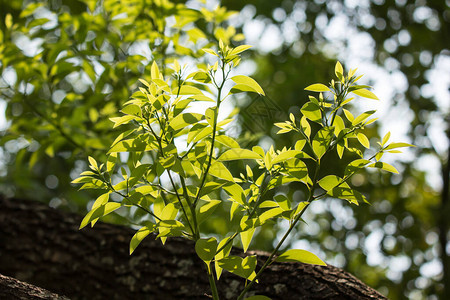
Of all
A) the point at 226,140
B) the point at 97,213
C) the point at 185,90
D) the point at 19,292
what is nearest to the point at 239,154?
the point at 226,140

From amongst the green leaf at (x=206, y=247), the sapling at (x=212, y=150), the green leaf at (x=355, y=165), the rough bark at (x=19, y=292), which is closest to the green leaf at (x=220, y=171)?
the sapling at (x=212, y=150)

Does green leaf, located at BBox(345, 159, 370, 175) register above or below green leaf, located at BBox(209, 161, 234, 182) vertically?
above

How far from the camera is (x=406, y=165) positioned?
108 inches

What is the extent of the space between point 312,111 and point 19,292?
69cm

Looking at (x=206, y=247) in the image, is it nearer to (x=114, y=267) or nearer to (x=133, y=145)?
(x=133, y=145)

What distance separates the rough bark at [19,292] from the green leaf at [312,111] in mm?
645

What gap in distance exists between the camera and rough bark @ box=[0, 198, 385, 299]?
1.11 meters

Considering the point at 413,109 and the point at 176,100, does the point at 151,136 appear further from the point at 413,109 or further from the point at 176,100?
the point at 413,109

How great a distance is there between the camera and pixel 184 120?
714 mm

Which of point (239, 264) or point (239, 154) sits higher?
point (239, 154)

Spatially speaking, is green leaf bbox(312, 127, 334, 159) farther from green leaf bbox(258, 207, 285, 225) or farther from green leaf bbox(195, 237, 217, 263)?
green leaf bbox(195, 237, 217, 263)

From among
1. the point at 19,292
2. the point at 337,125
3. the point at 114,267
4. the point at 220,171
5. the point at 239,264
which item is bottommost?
the point at 114,267

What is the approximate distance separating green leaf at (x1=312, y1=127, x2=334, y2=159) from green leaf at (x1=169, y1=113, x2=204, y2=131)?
0.21m

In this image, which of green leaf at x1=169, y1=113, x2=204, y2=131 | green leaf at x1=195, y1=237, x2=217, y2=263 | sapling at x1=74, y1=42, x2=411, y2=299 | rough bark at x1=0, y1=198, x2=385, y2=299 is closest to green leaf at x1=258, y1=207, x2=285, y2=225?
sapling at x1=74, y1=42, x2=411, y2=299
